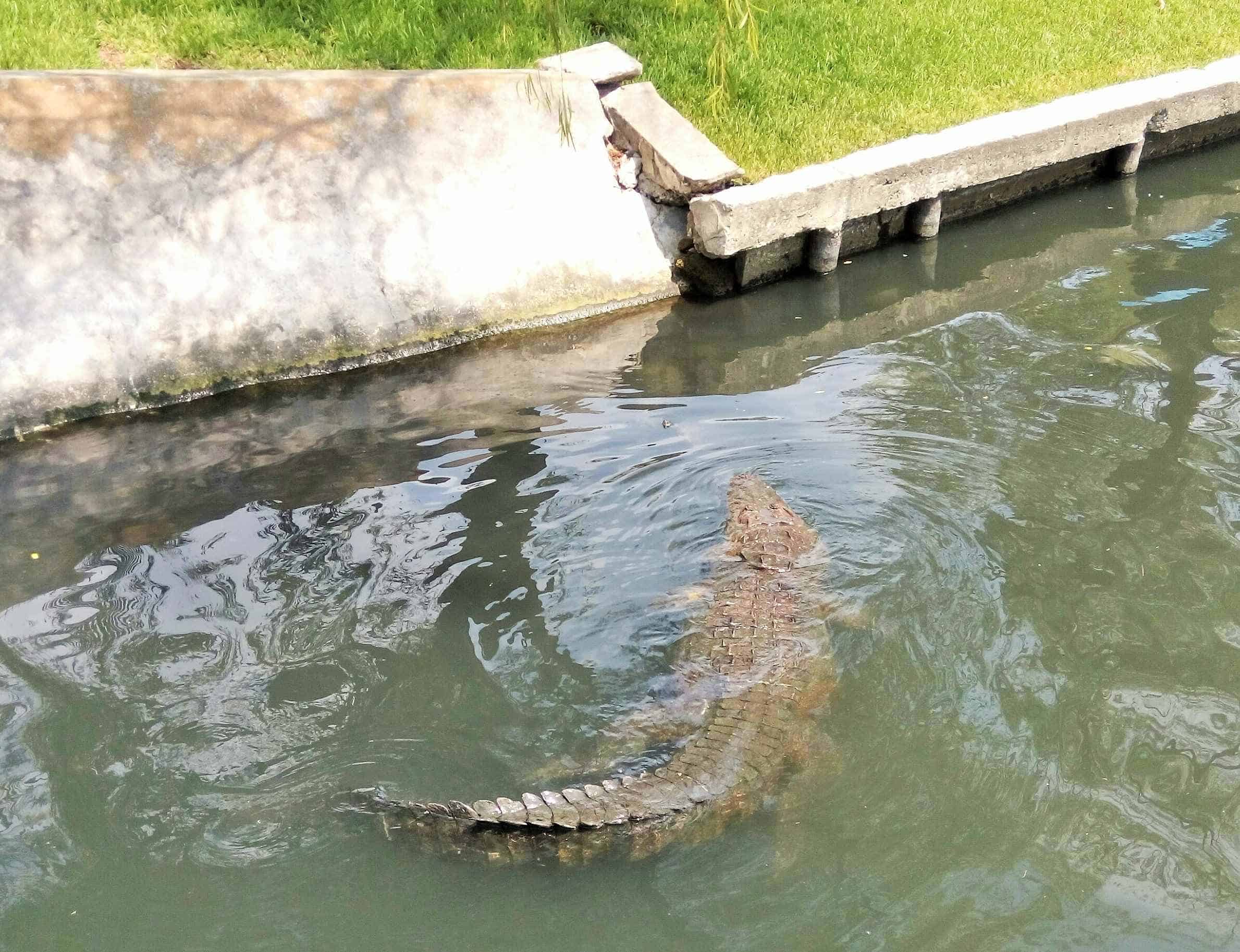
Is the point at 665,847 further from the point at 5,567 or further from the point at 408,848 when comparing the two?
the point at 5,567

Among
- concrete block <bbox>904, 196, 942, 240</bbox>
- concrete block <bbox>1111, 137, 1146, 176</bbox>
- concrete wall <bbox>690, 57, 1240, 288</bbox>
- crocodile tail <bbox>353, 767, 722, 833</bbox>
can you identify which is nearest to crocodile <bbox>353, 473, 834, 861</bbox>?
crocodile tail <bbox>353, 767, 722, 833</bbox>

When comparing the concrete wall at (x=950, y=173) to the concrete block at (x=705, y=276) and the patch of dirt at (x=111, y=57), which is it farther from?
the patch of dirt at (x=111, y=57)

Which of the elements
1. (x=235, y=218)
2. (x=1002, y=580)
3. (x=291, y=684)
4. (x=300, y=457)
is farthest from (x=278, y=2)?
(x=1002, y=580)

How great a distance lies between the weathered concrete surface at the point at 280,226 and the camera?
7047mm

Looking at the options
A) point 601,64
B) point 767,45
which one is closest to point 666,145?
point 601,64

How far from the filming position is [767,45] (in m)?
10.2

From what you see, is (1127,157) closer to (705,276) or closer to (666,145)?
(705,276)

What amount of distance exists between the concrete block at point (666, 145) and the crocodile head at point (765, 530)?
3.24 meters

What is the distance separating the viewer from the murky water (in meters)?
3.88

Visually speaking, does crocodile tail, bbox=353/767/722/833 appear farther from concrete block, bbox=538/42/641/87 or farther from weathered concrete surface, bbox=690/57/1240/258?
concrete block, bbox=538/42/641/87

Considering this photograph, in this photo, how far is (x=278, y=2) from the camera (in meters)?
9.16

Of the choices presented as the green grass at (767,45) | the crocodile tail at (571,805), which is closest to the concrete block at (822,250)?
the green grass at (767,45)

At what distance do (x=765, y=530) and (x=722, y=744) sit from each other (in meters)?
1.62

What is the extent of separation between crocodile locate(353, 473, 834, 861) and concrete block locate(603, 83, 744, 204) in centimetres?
342
